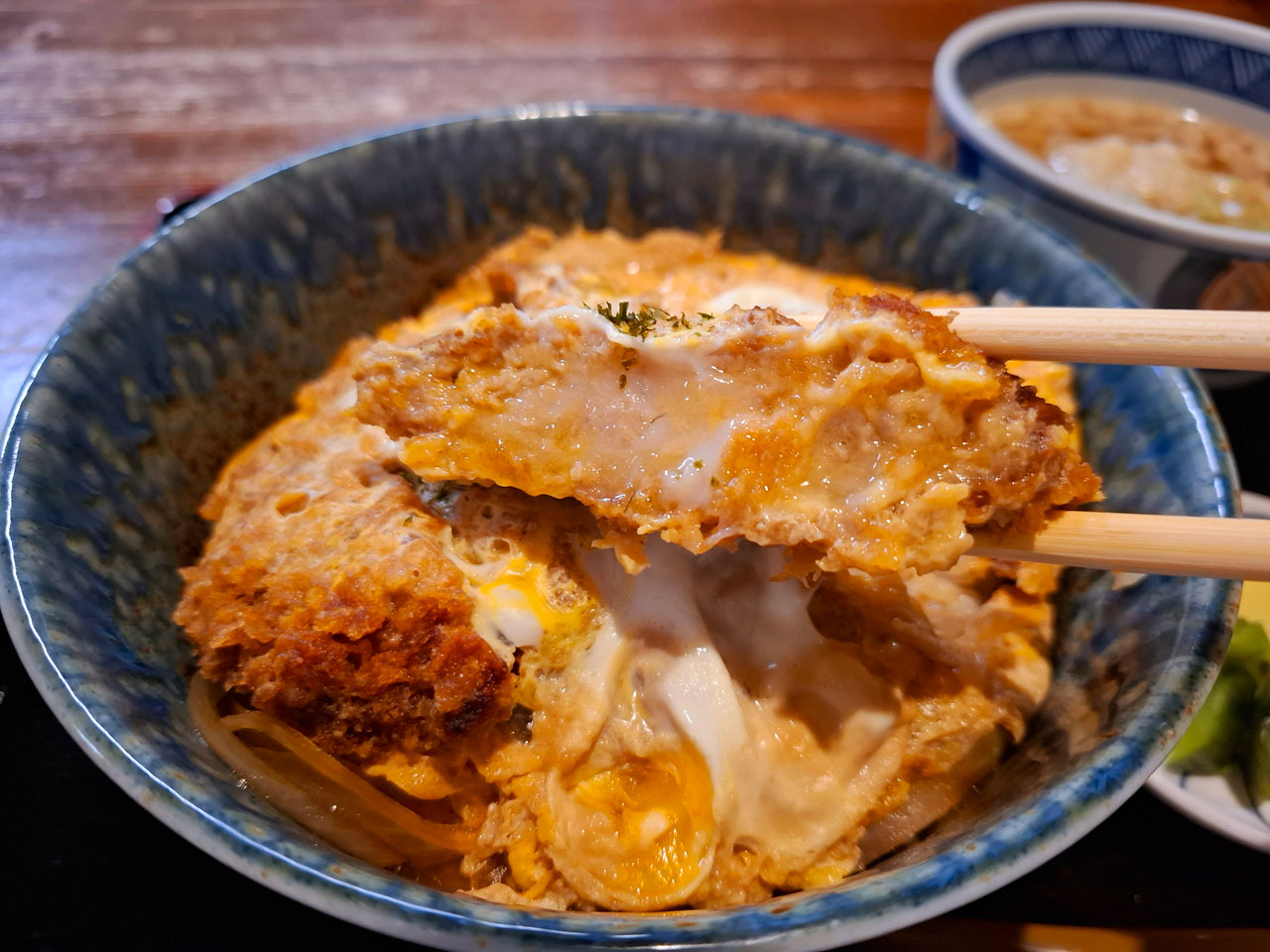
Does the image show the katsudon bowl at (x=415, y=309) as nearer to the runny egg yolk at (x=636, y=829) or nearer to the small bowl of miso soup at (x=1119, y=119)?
the runny egg yolk at (x=636, y=829)

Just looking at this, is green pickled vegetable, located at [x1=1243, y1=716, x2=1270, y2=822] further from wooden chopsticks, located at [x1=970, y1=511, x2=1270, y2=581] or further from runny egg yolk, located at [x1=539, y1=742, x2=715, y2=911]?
runny egg yolk, located at [x1=539, y1=742, x2=715, y2=911]

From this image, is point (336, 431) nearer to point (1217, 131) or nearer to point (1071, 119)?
point (1071, 119)

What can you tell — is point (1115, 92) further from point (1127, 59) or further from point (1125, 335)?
point (1125, 335)

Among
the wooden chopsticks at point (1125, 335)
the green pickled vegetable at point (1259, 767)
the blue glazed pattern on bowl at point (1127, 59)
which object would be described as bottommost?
the green pickled vegetable at point (1259, 767)

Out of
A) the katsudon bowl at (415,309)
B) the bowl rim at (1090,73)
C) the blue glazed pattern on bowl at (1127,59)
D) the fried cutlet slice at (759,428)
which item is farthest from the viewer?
the blue glazed pattern on bowl at (1127,59)

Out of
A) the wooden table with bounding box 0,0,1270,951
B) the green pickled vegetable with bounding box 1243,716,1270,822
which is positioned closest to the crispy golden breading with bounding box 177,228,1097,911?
the wooden table with bounding box 0,0,1270,951

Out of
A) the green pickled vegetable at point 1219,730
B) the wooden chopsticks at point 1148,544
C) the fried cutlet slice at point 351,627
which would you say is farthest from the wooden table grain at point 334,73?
the wooden chopsticks at point 1148,544

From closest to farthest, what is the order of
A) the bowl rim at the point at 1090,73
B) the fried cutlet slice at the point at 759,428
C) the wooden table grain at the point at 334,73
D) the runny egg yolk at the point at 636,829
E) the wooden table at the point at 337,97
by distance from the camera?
the fried cutlet slice at the point at 759,428 < the runny egg yolk at the point at 636,829 < the wooden table at the point at 337,97 < the bowl rim at the point at 1090,73 < the wooden table grain at the point at 334,73
